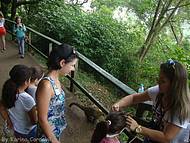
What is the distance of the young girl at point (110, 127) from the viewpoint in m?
2.04

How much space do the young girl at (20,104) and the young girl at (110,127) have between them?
2.46 ft

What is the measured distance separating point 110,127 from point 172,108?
0.45 metres

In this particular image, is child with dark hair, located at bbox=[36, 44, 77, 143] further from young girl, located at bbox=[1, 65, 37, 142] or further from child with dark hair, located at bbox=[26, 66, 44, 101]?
child with dark hair, located at bbox=[26, 66, 44, 101]

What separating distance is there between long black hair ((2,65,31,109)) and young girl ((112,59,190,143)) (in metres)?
1.07

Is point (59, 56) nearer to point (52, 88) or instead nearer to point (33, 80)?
point (52, 88)

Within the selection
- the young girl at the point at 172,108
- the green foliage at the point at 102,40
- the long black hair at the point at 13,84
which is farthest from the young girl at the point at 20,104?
the green foliage at the point at 102,40

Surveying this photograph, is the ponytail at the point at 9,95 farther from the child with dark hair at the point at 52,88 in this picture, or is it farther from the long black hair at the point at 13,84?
the child with dark hair at the point at 52,88

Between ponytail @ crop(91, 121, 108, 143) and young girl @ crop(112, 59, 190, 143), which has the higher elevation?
young girl @ crop(112, 59, 190, 143)

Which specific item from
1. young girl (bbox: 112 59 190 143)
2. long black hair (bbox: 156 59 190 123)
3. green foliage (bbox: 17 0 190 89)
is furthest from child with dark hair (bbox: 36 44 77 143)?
green foliage (bbox: 17 0 190 89)

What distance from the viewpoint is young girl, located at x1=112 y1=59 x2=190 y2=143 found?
1927 millimetres

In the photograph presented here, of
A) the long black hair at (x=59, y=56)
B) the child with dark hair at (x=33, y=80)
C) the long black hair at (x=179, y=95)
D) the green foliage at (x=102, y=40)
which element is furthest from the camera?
the green foliage at (x=102, y=40)

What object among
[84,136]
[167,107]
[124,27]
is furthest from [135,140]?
[124,27]

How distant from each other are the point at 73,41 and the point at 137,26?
5.43 m

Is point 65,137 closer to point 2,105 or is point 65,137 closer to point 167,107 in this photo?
point 2,105
